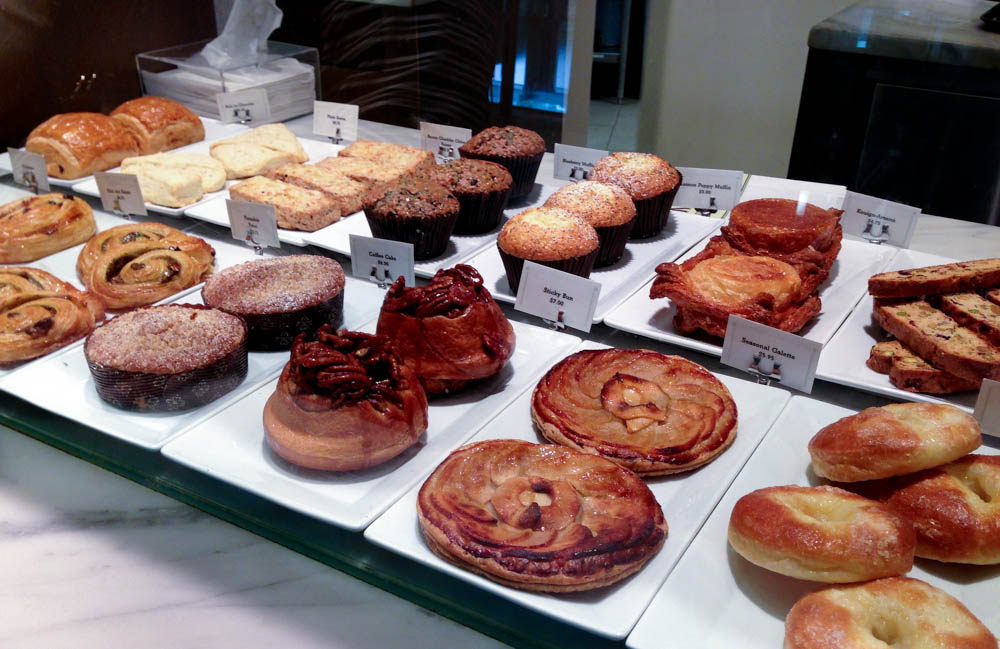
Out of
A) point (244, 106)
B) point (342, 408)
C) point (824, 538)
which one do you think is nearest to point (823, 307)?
point (824, 538)

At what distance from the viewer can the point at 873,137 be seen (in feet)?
15.0

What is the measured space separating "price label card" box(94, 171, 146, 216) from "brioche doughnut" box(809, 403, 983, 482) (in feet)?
9.70

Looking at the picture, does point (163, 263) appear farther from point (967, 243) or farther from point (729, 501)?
point (967, 243)

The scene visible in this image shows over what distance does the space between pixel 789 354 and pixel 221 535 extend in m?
1.60

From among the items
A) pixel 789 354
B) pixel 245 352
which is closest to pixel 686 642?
pixel 789 354

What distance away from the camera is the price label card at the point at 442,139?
4.00 metres

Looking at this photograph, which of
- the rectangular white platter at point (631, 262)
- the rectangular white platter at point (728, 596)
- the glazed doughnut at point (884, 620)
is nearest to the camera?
the glazed doughnut at point (884, 620)

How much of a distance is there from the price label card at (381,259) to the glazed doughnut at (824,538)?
1.52 m

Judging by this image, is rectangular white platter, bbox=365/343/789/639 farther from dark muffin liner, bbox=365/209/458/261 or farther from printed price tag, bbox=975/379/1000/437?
dark muffin liner, bbox=365/209/458/261

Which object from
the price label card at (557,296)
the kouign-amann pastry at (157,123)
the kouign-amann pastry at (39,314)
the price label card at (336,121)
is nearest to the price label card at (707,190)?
the price label card at (557,296)

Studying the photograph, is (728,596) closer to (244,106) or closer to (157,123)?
(157,123)

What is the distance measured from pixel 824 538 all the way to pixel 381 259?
5.90ft

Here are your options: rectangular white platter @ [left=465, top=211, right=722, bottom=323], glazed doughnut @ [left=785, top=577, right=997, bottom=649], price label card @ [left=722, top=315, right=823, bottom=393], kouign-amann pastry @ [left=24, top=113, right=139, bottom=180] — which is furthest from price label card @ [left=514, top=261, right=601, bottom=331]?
kouign-amann pastry @ [left=24, top=113, right=139, bottom=180]

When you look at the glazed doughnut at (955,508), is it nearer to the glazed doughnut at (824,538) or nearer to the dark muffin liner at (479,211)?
the glazed doughnut at (824,538)
